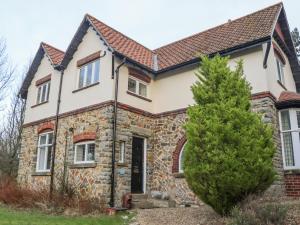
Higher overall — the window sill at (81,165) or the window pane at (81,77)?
the window pane at (81,77)

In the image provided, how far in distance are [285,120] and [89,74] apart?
8.90 meters

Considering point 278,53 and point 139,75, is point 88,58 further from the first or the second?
point 278,53

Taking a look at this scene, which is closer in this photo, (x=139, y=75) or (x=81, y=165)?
(x=81, y=165)

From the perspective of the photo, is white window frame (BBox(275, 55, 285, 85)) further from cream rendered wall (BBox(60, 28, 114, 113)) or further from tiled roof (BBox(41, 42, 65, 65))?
tiled roof (BBox(41, 42, 65, 65))

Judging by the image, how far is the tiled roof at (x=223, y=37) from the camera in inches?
473

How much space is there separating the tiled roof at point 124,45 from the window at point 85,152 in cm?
434

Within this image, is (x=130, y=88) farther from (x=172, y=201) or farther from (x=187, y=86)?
(x=172, y=201)

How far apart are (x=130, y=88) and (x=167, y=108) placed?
2.04 meters

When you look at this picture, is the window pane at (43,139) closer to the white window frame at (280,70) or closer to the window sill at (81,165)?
the window sill at (81,165)

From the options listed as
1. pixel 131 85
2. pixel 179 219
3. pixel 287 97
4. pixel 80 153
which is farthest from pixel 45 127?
pixel 287 97

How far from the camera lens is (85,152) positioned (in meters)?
12.4

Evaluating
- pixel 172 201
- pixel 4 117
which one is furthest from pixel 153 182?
pixel 4 117

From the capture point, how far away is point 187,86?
13.3m

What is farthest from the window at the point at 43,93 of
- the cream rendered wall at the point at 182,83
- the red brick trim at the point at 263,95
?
the red brick trim at the point at 263,95
